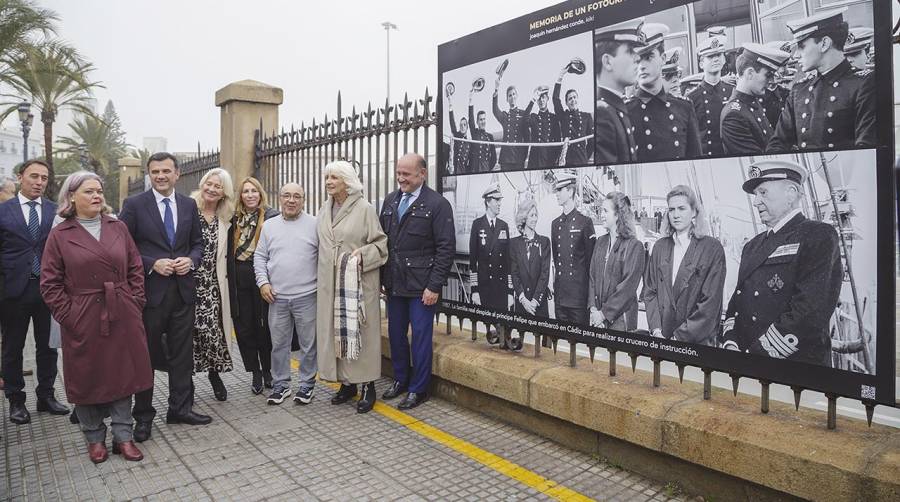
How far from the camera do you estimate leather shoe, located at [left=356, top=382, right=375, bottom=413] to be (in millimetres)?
4957

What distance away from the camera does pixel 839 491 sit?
2.79 meters

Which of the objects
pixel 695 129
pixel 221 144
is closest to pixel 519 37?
pixel 695 129

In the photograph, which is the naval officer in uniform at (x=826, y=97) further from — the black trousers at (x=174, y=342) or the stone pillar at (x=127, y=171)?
the stone pillar at (x=127, y=171)

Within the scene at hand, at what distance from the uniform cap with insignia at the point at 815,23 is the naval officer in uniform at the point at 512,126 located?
5.77ft

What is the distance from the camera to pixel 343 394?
5223 millimetres

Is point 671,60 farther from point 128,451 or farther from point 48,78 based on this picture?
point 48,78

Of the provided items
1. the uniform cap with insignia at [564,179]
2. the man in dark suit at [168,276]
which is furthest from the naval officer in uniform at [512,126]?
the man in dark suit at [168,276]

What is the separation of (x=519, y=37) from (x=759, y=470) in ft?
10.2

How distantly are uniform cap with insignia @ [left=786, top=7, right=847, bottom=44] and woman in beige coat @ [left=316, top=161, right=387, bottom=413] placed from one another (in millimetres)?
3143

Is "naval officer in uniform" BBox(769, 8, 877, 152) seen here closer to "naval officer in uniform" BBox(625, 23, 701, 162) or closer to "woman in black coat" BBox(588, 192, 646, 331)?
"naval officer in uniform" BBox(625, 23, 701, 162)

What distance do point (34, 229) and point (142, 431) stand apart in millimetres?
1907

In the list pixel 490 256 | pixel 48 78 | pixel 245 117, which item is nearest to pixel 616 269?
pixel 490 256

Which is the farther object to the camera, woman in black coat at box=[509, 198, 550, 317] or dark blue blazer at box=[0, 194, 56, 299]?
dark blue blazer at box=[0, 194, 56, 299]

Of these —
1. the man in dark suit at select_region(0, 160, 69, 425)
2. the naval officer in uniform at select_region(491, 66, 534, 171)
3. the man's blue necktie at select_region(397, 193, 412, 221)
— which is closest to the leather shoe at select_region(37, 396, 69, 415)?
the man in dark suit at select_region(0, 160, 69, 425)
